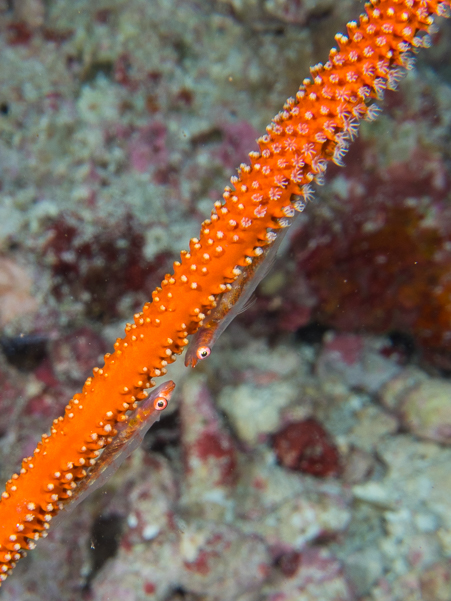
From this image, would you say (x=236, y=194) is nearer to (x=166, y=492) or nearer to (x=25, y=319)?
(x=25, y=319)

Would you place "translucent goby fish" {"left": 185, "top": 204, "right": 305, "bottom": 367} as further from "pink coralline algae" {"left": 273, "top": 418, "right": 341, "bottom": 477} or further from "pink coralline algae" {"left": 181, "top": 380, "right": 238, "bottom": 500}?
"pink coralline algae" {"left": 273, "top": 418, "right": 341, "bottom": 477}

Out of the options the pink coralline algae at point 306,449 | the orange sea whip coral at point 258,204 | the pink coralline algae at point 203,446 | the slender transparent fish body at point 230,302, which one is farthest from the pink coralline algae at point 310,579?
the slender transparent fish body at point 230,302

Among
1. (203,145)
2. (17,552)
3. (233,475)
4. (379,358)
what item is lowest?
(379,358)

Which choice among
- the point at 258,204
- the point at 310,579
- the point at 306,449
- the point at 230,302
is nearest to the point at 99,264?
the point at 230,302

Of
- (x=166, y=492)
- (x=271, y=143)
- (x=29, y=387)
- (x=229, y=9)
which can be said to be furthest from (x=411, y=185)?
(x=29, y=387)

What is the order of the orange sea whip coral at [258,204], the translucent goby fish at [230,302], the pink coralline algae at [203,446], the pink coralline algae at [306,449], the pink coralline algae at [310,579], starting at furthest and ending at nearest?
the pink coralline algae at [306,449] < the pink coralline algae at [203,446] < the pink coralline algae at [310,579] < the translucent goby fish at [230,302] < the orange sea whip coral at [258,204]

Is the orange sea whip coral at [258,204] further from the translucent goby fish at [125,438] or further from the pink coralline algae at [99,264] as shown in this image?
the pink coralline algae at [99,264]
